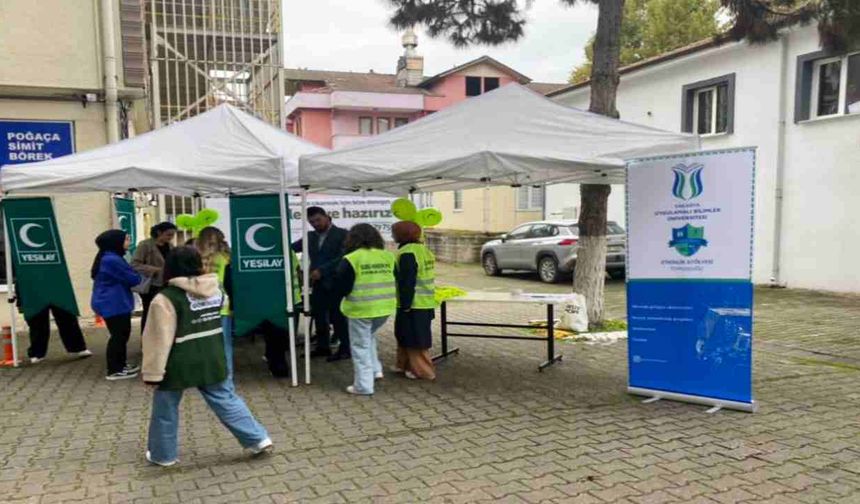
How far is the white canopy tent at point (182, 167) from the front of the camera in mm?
5730

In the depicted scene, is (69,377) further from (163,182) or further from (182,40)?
(182,40)

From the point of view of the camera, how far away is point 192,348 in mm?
3820

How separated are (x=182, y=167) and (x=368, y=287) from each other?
210 cm

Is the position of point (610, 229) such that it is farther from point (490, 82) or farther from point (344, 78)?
point (344, 78)

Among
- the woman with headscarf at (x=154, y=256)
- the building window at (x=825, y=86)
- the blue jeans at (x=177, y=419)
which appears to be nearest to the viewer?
the blue jeans at (x=177, y=419)

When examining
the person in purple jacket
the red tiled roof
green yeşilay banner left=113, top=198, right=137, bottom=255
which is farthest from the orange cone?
the red tiled roof

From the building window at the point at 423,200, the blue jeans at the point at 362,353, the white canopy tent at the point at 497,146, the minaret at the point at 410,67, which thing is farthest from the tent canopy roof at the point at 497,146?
the minaret at the point at 410,67

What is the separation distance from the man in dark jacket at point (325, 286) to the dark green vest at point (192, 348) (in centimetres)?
281

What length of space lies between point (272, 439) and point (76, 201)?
21.6 ft

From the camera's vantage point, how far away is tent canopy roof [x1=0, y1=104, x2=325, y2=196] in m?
5.73

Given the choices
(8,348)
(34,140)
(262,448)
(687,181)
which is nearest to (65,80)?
(34,140)

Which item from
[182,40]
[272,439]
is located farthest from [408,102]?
[272,439]

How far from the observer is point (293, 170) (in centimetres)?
624

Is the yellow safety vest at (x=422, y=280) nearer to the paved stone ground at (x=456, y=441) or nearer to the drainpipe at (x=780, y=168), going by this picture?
the paved stone ground at (x=456, y=441)
